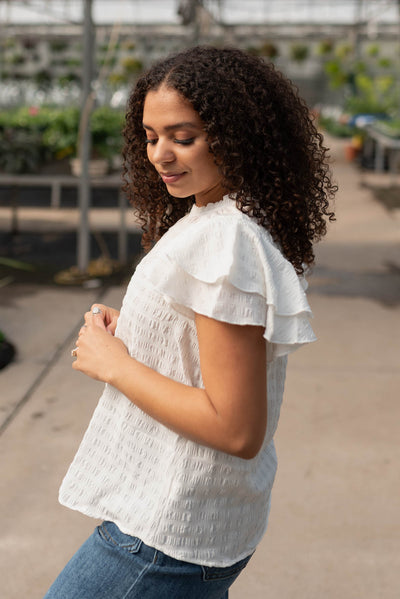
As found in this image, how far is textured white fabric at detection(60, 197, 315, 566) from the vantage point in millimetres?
1024

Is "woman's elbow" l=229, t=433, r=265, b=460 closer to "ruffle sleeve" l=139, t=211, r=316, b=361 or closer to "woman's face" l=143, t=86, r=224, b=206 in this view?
"ruffle sleeve" l=139, t=211, r=316, b=361

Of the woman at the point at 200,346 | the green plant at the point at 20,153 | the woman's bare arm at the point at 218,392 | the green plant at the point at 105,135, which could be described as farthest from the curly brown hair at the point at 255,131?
the green plant at the point at 20,153

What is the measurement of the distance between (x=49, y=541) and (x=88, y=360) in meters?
1.52

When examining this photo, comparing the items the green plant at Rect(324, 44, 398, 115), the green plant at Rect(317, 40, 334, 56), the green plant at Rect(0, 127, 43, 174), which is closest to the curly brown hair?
the green plant at Rect(0, 127, 43, 174)

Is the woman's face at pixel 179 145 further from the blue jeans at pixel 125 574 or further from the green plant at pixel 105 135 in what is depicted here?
the green plant at pixel 105 135

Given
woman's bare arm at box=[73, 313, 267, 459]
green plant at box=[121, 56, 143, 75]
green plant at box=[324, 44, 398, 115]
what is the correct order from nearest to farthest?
1. woman's bare arm at box=[73, 313, 267, 459]
2. green plant at box=[324, 44, 398, 115]
3. green plant at box=[121, 56, 143, 75]

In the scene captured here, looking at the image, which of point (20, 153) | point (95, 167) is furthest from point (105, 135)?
point (20, 153)

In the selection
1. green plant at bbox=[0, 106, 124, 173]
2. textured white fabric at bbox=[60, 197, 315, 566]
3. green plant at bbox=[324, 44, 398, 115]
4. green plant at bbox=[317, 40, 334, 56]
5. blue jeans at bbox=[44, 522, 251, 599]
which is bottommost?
green plant at bbox=[324, 44, 398, 115]

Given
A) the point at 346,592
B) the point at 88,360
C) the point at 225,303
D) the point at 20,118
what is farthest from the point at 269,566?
the point at 20,118

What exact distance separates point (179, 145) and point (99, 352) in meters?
0.34

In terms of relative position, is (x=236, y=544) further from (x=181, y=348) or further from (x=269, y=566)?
(x=269, y=566)

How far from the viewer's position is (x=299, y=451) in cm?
310

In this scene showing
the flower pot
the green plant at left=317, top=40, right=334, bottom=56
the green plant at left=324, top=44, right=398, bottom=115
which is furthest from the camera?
the green plant at left=317, top=40, right=334, bottom=56

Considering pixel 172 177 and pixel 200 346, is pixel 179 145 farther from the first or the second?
pixel 200 346
